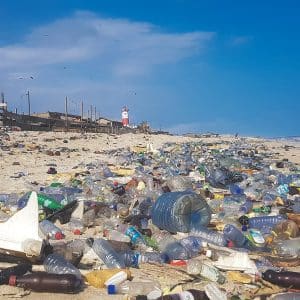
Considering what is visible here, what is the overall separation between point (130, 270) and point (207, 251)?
2.74 ft

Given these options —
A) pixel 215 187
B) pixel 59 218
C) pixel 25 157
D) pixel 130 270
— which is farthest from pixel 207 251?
pixel 25 157

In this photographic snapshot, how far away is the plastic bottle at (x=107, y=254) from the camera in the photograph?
3.92 m

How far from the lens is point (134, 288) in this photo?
336cm

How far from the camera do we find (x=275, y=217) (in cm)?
569

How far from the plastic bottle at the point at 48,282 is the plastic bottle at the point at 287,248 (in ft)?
7.08

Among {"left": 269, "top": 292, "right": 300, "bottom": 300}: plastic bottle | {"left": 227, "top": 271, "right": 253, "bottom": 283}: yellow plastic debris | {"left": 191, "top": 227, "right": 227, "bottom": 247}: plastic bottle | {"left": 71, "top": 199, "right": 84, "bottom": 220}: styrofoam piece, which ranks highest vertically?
{"left": 71, "top": 199, "right": 84, "bottom": 220}: styrofoam piece

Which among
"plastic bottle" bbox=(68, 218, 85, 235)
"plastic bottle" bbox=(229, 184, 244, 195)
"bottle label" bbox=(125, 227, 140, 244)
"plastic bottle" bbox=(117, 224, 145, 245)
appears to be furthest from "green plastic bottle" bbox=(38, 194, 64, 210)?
"plastic bottle" bbox=(229, 184, 244, 195)

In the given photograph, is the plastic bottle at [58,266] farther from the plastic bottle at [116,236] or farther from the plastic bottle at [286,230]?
the plastic bottle at [286,230]

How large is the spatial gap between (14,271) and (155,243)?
5.34 feet

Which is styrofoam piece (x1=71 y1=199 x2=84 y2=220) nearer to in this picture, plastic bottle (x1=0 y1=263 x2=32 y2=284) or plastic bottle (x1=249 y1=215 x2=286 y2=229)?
plastic bottle (x1=0 y1=263 x2=32 y2=284)

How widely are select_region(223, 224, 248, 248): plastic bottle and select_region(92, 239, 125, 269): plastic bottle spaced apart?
1.36 meters

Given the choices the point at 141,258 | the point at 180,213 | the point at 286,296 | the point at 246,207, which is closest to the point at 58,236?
the point at 141,258

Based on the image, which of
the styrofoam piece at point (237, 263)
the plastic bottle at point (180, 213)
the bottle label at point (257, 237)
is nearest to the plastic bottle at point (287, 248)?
the bottle label at point (257, 237)

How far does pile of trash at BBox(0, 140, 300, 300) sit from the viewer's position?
337 centimetres
